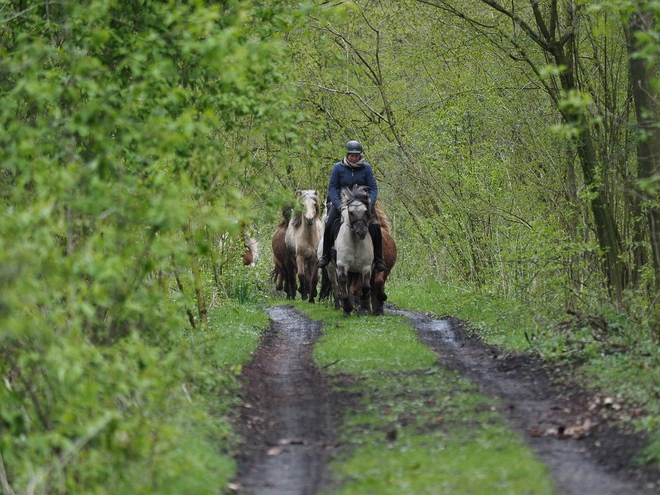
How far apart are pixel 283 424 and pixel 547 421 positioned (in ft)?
8.17

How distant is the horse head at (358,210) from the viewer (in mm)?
13930

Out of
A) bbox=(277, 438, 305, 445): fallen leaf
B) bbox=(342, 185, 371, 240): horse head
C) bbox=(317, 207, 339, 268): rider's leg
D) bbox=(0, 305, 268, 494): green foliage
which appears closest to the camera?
bbox=(0, 305, 268, 494): green foliage

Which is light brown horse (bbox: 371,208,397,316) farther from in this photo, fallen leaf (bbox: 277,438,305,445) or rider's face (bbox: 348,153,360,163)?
fallen leaf (bbox: 277,438,305,445)

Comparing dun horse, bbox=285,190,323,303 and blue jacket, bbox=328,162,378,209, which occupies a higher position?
blue jacket, bbox=328,162,378,209

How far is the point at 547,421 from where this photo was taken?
744cm

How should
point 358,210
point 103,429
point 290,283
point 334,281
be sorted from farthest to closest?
point 290,283 → point 334,281 → point 358,210 → point 103,429

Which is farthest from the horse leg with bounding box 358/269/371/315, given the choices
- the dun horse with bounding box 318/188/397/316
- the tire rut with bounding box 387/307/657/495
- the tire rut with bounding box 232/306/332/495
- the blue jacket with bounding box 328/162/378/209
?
the tire rut with bounding box 387/307/657/495

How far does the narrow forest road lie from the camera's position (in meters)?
6.15

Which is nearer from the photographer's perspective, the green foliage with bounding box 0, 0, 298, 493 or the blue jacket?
the green foliage with bounding box 0, 0, 298, 493

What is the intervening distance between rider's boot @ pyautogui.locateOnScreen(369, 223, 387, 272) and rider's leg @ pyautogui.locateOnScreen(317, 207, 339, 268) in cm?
80

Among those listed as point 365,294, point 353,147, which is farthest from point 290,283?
point 353,147

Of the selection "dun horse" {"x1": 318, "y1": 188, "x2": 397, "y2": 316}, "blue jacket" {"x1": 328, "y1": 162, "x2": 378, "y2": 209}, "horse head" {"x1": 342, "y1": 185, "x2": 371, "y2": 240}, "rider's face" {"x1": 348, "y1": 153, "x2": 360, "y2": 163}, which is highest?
"rider's face" {"x1": 348, "y1": 153, "x2": 360, "y2": 163}

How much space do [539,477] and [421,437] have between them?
1398mm

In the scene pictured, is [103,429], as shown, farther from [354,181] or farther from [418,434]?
[354,181]
